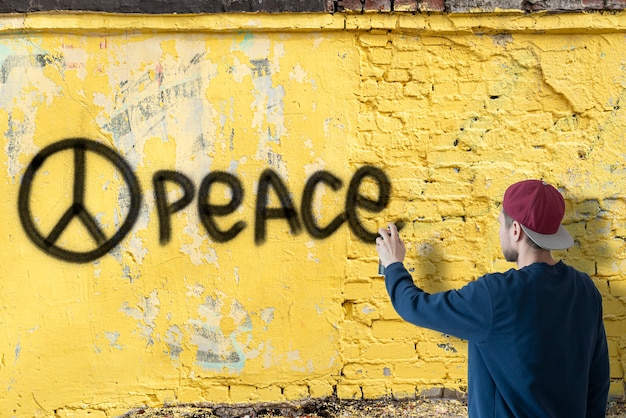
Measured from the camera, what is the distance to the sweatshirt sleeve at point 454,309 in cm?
211

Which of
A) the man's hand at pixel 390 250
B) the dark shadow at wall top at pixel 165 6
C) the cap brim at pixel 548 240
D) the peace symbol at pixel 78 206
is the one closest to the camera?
the cap brim at pixel 548 240

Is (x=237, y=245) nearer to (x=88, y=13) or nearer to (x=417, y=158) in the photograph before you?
(x=417, y=158)

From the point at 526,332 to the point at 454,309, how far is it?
0.85 feet

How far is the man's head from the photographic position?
87.8 inches

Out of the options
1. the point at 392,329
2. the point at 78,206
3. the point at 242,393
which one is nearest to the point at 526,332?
the point at 392,329

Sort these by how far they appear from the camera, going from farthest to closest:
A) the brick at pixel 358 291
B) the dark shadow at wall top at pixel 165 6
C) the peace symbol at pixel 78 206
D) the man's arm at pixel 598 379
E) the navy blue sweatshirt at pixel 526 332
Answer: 1. the brick at pixel 358 291
2. the peace symbol at pixel 78 206
3. the dark shadow at wall top at pixel 165 6
4. the man's arm at pixel 598 379
5. the navy blue sweatshirt at pixel 526 332

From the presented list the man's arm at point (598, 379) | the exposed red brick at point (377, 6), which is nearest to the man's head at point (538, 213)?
the man's arm at point (598, 379)

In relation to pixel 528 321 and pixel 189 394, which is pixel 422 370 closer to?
pixel 189 394

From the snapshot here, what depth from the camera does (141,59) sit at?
10.5ft

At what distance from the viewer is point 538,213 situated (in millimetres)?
2230

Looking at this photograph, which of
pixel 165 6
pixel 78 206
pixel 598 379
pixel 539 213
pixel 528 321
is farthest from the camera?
pixel 78 206

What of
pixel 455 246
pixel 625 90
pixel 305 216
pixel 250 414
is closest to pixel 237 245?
pixel 305 216

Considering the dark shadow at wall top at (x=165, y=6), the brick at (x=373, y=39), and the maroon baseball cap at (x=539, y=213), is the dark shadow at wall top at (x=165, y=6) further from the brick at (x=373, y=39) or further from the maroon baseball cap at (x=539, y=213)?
the maroon baseball cap at (x=539, y=213)

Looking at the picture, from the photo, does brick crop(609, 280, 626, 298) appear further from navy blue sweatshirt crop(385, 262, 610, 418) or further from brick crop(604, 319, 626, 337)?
navy blue sweatshirt crop(385, 262, 610, 418)
